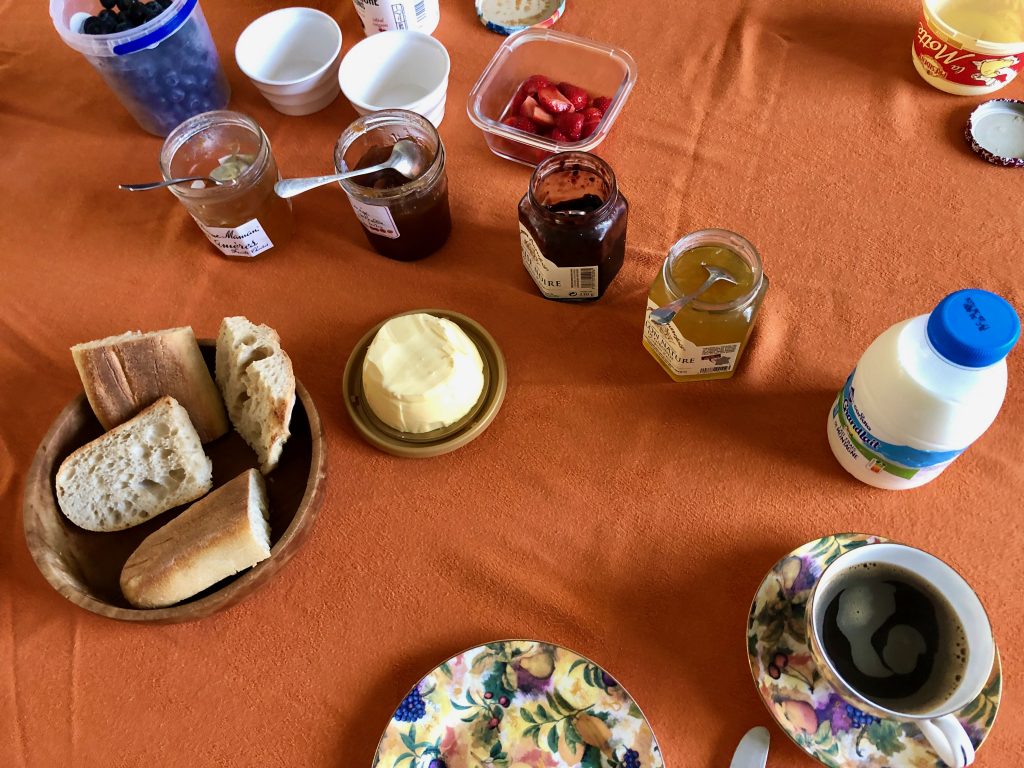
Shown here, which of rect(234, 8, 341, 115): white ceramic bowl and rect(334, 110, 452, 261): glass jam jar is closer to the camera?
rect(334, 110, 452, 261): glass jam jar

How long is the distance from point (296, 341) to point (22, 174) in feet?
1.81

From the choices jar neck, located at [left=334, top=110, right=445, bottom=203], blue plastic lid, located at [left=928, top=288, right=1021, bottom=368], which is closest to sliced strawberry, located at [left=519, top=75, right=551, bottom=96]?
jar neck, located at [left=334, top=110, right=445, bottom=203]

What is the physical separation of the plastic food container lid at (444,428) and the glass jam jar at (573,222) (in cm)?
11

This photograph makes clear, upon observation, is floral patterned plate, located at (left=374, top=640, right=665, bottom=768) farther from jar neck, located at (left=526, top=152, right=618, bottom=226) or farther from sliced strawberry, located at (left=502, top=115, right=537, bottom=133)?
sliced strawberry, located at (left=502, top=115, right=537, bottom=133)

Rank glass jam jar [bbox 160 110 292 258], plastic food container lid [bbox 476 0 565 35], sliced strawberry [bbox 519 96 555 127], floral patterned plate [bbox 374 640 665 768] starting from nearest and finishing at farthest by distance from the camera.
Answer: floral patterned plate [bbox 374 640 665 768] → glass jam jar [bbox 160 110 292 258] → sliced strawberry [bbox 519 96 555 127] → plastic food container lid [bbox 476 0 565 35]

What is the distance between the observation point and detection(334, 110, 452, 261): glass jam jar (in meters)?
0.93

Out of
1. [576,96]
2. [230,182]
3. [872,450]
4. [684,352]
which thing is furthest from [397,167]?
[872,450]

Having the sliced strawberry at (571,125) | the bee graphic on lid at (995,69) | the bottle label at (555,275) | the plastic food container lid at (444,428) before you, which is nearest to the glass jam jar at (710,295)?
the bottle label at (555,275)

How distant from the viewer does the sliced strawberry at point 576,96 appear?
109 cm

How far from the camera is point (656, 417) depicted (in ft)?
3.01

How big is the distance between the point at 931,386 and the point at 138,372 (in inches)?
31.6

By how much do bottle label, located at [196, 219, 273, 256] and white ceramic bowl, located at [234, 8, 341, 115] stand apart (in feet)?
0.83

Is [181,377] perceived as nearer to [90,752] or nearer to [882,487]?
[90,752]

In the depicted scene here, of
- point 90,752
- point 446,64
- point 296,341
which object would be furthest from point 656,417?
point 90,752
